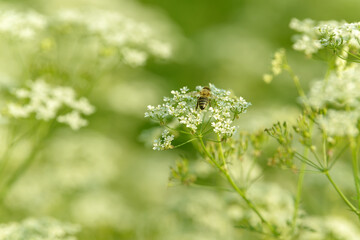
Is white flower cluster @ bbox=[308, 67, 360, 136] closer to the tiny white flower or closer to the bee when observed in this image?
the bee

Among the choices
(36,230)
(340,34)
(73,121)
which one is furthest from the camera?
(73,121)

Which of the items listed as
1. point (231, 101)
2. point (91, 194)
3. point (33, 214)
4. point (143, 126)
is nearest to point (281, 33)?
point (143, 126)

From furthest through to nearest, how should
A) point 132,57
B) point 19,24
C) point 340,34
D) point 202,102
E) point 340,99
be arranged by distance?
point 132,57 → point 19,24 → point 340,99 → point 202,102 → point 340,34

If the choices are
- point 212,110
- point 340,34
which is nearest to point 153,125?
point 212,110

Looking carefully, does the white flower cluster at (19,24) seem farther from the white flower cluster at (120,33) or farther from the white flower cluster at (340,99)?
the white flower cluster at (340,99)

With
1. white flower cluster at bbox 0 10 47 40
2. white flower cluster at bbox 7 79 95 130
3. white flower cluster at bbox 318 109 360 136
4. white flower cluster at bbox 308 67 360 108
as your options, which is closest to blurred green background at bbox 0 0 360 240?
white flower cluster at bbox 7 79 95 130

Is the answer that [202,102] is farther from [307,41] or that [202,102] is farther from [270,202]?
[270,202]

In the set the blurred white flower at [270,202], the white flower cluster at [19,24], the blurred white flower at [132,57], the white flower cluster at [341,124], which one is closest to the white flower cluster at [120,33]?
the blurred white flower at [132,57]

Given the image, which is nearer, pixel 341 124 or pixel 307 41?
pixel 341 124
